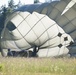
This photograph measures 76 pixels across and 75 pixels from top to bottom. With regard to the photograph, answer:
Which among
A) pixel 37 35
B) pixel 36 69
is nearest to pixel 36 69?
pixel 36 69

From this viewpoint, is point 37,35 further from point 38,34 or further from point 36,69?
point 36,69

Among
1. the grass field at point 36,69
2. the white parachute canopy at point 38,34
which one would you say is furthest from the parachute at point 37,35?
the grass field at point 36,69

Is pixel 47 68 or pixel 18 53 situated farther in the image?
pixel 18 53

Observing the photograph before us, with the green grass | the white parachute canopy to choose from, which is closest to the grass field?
the green grass

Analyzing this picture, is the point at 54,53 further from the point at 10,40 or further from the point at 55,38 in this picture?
the point at 10,40

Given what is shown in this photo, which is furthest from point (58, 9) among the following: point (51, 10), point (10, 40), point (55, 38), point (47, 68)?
point (47, 68)

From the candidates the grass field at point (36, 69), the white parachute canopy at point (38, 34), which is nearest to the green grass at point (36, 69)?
the grass field at point (36, 69)

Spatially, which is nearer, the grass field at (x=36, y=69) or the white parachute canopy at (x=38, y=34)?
the grass field at (x=36, y=69)

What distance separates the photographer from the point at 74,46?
40.1 meters

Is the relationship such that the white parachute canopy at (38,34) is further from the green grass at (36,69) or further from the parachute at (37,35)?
the green grass at (36,69)

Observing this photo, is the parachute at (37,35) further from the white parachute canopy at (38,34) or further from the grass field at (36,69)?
the grass field at (36,69)

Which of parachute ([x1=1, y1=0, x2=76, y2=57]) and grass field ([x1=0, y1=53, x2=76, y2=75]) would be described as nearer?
grass field ([x1=0, y1=53, x2=76, y2=75])

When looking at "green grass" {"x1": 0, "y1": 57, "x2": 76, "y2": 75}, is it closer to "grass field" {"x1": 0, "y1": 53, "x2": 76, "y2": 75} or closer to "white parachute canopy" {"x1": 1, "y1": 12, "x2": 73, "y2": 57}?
"grass field" {"x1": 0, "y1": 53, "x2": 76, "y2": 75}

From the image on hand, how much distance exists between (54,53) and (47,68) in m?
21.2
